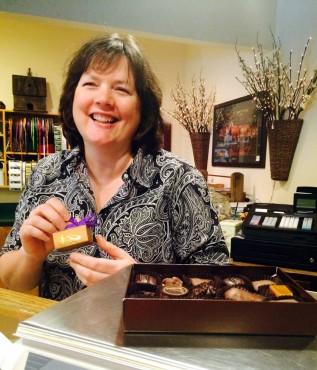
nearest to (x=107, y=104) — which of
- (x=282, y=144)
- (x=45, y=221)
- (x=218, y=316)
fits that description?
(x=45, y=221)

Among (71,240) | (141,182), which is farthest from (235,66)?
(71,240)

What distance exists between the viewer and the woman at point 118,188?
1.01m

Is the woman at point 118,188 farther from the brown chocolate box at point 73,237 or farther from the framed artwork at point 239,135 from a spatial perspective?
the framed artwork at point 239,135

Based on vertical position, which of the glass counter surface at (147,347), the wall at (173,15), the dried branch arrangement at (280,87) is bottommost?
the glass counter surface at (147,347)

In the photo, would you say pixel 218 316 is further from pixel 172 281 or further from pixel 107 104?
pixel 107 104

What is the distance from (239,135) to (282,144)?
2.44 ft

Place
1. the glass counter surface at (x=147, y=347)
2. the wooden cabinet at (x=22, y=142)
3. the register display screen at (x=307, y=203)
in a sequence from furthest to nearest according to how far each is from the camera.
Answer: the wooden cabinet at (x=22, y=142) < the register display screen at (x=307, y=203) < the glass counter surface at (x=147, y=347)

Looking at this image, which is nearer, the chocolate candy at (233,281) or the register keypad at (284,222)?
the chocolate candy at (233,281)

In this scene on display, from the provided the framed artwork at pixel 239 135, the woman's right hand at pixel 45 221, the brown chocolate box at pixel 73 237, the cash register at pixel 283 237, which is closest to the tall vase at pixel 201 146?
the framed artwork at pixel 239 135

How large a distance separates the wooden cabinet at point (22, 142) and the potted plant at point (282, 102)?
248 centimetres

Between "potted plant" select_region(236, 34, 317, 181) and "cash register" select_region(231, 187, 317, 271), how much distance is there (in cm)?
54

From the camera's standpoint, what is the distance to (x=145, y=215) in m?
1.04

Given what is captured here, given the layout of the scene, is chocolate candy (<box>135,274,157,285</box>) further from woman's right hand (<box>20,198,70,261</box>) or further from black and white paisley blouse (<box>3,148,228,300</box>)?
black and white paisley blouse (<box>3,148,228,300</box>)

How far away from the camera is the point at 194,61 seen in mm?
4141
